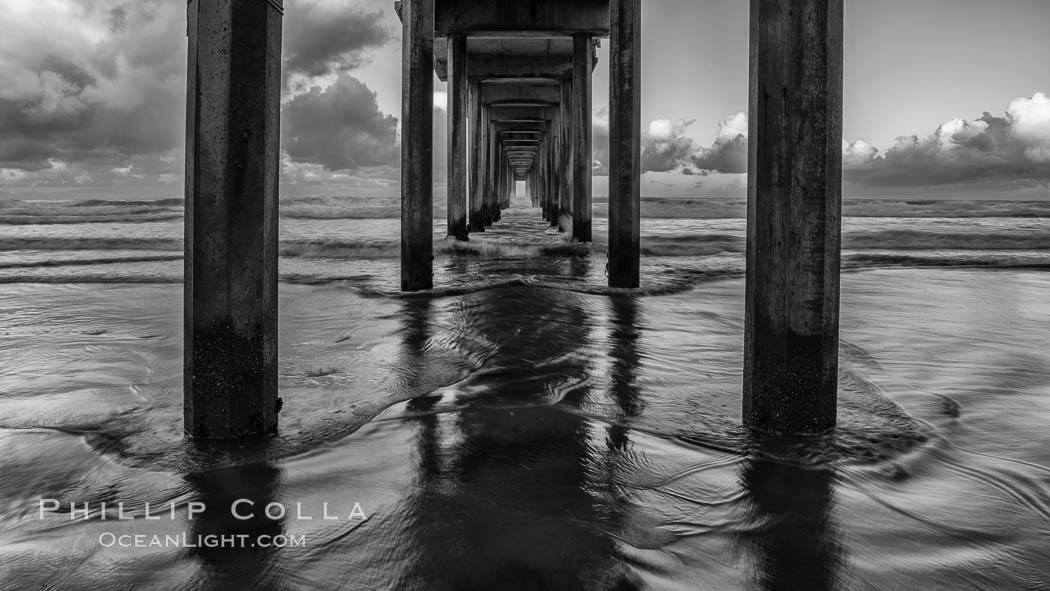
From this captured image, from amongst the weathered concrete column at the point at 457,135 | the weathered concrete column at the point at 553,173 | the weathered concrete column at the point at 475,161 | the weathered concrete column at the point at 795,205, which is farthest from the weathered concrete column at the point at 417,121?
the weathered concrete column at the point at 553,173

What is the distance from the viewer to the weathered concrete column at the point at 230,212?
2457 millimetres

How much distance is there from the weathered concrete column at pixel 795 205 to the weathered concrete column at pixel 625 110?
4.63 metres

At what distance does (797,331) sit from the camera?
8.63 feet

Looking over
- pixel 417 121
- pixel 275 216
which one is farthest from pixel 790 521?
pixel 417 121

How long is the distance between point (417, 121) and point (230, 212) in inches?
194

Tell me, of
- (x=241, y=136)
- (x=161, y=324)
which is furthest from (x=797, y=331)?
(x=161, y=324)

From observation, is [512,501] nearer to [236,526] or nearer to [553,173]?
[236,526]

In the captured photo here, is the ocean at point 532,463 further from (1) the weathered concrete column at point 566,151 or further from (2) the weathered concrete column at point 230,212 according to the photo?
(1) the weathered concrete column at point 566,151

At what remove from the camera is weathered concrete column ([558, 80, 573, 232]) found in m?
18.2

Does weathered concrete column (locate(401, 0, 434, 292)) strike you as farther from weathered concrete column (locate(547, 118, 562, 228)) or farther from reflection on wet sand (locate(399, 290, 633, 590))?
weathered concrete column (locate(547, 118, 562, 228))

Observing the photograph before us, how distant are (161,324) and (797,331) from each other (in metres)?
5.27

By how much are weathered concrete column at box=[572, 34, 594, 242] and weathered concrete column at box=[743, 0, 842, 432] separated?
9.77m

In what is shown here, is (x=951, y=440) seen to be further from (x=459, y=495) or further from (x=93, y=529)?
(x=93, y=529)

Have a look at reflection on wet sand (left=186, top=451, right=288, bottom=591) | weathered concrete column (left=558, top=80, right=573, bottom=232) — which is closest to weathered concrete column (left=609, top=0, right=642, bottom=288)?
reflection on wet sand (left=186, top=451, right=288, bottom=591)
